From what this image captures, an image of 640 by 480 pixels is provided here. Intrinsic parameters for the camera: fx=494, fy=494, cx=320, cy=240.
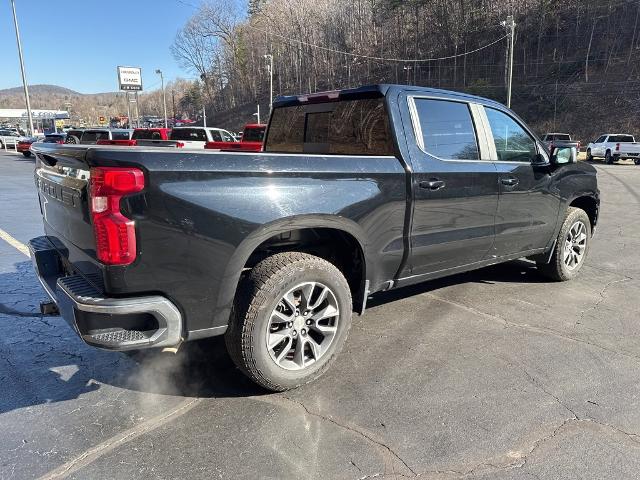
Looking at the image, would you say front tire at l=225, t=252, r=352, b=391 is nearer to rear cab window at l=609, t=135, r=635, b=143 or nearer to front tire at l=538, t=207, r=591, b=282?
front tire at l=538, t=207, r=591, b=282

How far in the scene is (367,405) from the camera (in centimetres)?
300

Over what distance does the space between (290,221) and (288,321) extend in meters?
0.64

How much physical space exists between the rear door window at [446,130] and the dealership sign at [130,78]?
5722 cm

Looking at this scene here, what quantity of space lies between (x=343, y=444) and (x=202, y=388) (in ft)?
3.47

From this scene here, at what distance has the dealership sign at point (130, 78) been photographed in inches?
2152

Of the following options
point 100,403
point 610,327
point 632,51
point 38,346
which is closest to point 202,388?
point 100,403

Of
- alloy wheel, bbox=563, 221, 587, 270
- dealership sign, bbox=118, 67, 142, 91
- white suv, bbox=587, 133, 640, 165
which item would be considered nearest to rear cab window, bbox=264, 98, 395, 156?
alloy wheel, bbox=563, 221, 587, 270

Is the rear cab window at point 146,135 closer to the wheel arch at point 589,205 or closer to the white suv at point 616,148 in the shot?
the wheel arch at point 589,205

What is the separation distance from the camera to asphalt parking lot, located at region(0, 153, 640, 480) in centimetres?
247

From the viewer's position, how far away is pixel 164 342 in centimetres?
261

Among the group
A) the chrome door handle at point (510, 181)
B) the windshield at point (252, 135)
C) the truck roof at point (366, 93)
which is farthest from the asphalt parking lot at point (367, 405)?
the windshield at point (252, 135)

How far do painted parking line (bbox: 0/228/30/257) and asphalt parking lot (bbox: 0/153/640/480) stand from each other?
2.05m

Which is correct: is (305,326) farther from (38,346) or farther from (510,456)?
(38,346)

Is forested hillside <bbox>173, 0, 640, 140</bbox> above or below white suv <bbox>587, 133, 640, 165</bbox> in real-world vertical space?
above
